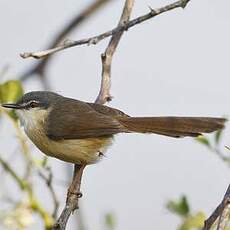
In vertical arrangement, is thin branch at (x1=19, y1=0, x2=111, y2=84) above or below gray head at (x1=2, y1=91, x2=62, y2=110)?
above

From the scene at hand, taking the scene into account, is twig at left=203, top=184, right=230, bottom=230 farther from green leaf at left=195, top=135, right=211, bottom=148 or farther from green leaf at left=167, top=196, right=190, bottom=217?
green leaf at left=195, top=135, right=211, bottom=148

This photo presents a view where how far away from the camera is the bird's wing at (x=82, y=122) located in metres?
3.78

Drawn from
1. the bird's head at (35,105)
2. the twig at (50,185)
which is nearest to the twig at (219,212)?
the twig at (50,185)

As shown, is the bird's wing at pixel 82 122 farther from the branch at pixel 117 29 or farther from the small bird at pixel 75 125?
the branch at pixel 117 29

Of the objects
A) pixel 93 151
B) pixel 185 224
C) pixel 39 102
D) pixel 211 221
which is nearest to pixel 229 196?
pixel 211 221

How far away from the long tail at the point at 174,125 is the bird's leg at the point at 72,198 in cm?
40

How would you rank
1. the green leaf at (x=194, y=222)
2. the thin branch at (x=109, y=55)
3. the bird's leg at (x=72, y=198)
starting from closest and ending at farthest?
the bird's leg at (x=72, y=198)
the green leaf at (x=194, y=222)
the thin branch at (x=109, y=55)

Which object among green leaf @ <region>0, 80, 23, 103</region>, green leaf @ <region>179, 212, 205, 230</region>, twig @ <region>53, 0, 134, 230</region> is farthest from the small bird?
green leaf @ <region>179, 212, 205, 230</region>

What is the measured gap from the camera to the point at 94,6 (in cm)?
448

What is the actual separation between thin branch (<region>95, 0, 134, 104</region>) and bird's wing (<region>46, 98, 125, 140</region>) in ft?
0.61

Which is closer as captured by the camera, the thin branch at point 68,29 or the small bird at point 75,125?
the small bird at point 75,125

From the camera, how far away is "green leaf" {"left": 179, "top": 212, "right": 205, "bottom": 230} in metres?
2.87

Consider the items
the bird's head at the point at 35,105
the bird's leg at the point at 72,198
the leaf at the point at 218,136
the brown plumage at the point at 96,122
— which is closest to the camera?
the bird's leg at the point at 72,198

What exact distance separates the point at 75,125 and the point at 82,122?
0.19 feet
